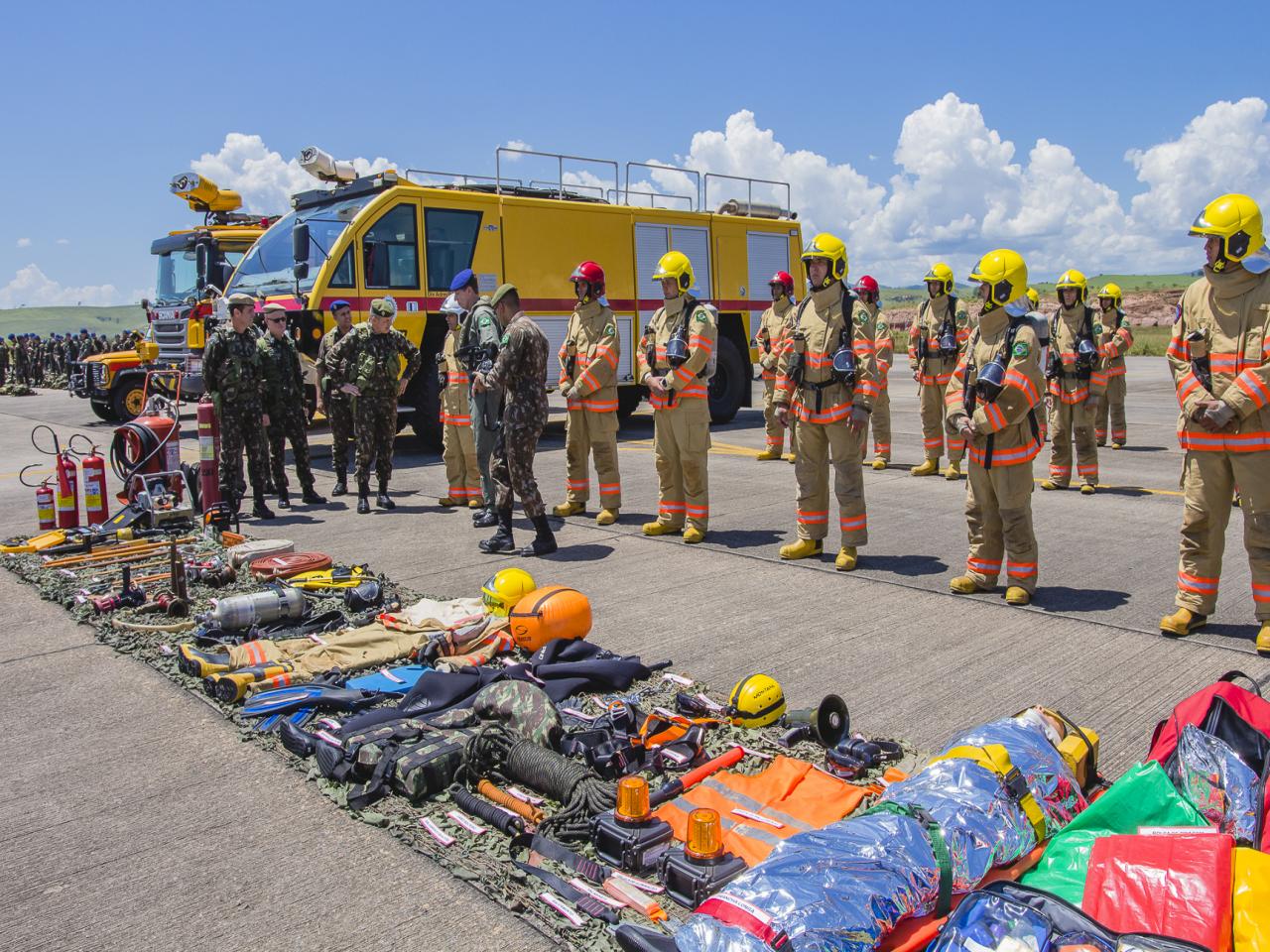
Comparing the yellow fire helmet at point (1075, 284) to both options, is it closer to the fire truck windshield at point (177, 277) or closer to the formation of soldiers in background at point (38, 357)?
the fire truck windshield at point (177, 277)

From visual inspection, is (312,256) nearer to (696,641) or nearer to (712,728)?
(696,641)

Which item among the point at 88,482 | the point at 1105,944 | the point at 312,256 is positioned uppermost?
the point at 312,256

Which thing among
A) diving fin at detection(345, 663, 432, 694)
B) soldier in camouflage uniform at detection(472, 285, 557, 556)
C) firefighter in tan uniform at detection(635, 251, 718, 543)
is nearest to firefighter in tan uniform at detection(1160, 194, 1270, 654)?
firefighter in tan uniform at detection(635, 251, 718, 543)

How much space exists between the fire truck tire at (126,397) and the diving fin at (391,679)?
16.3 meters

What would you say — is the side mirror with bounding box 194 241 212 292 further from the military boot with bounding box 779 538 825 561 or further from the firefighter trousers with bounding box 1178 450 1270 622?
the firefighter trousers with bounding box 1178 450 1270 622

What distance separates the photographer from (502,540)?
313 inches

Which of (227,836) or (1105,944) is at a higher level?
(1105,944)

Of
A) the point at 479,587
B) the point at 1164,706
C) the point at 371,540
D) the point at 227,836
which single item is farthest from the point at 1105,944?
the point at 371,540

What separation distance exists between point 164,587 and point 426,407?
6515 millimetres

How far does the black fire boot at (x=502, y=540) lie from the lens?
792 centimetres

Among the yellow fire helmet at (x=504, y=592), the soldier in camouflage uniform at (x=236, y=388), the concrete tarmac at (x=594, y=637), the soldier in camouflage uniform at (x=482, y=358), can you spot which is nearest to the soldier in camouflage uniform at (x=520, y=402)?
the soldier in camouflage uniform at (x=482, y=358)

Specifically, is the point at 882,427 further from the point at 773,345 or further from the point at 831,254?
the point at 831,254

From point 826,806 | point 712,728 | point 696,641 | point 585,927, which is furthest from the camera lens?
point 696,641

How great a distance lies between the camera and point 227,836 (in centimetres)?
356
